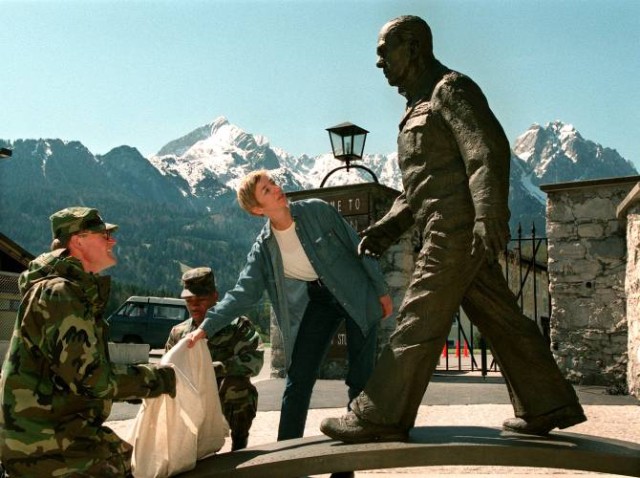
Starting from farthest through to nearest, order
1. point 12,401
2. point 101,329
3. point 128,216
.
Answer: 1. point 128,216
2. point 101,329
3. point 12,401

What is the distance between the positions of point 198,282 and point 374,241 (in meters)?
1.15

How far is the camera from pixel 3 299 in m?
17.1

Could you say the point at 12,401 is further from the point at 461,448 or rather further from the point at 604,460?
the point at 604,460

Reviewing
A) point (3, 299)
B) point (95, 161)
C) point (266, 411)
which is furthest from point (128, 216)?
point (266, 411)

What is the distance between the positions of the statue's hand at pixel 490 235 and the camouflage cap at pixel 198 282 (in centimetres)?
178

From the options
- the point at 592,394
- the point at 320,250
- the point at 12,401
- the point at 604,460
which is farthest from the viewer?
the point at 592,394

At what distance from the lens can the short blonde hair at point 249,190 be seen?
3.74 meters

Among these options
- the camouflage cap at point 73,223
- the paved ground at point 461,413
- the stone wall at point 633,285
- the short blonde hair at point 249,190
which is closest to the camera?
A: the camouflage cap at point 73,223

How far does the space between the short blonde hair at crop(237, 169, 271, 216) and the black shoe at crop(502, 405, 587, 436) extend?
1.70 meters

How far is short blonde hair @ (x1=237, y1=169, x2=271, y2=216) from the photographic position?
12.3 feet

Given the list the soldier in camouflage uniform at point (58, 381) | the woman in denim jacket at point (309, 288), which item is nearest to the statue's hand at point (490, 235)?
the woman in denim jacket at point (309, 288)

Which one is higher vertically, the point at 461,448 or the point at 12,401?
the point at 12,401

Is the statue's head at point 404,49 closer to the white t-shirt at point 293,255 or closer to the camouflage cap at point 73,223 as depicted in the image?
the white t-shirt at point 293,255

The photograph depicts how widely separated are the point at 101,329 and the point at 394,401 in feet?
4.11
